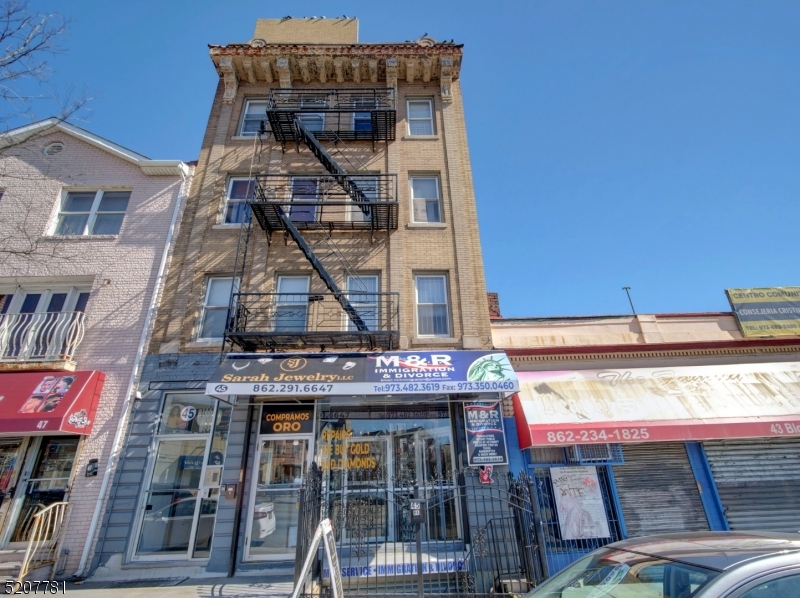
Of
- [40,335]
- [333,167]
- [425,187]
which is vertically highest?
[333,167]

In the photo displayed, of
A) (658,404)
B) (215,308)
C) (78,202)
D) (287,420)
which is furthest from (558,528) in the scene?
(78,202)

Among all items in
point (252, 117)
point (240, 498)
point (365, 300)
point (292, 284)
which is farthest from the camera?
point (252, 117)

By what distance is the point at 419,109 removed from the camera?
14.5 metres

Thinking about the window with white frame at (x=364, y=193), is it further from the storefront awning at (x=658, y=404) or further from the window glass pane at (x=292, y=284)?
the storefront awning at (x=658, y=404)

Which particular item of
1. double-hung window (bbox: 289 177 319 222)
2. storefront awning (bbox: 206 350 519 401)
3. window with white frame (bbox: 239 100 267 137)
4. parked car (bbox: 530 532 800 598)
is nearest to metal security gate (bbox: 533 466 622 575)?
storefront awning (bbox: 206 350 519 401)

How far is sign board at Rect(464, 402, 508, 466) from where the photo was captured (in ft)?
30.0

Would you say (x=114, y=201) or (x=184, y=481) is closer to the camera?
(x=184, y=481)

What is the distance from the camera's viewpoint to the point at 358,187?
1253cm

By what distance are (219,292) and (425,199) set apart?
6652mm

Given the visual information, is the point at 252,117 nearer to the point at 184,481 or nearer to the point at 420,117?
the point at 420,117

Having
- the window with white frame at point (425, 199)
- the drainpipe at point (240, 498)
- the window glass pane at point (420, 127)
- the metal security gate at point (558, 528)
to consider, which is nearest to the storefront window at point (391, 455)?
the drainpipe at point (240, 498)

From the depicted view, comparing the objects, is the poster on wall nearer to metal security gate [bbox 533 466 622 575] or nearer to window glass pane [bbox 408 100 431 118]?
metal security gate [bbox 533 466 622 575]

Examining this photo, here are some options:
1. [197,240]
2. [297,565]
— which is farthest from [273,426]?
[197,240]

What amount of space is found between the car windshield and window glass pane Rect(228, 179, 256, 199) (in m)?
12.1
